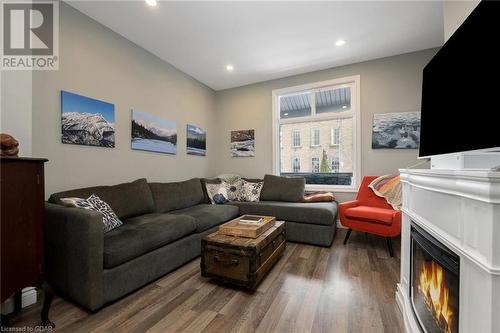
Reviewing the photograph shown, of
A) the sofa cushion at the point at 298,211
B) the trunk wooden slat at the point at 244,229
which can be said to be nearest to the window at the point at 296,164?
the sofa cushion at the point at 298,211

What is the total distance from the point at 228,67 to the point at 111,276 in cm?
333

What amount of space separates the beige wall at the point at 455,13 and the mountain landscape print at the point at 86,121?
3558mm

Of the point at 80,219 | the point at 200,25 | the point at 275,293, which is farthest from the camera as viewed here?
the point at 200,25

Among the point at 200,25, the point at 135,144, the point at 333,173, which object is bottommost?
the point at 333,173

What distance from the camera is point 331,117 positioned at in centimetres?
369

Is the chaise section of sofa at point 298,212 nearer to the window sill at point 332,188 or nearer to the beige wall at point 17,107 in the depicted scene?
the window sill at point 332,188

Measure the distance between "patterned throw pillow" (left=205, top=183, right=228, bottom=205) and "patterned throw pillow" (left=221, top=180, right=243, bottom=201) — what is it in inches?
3.9

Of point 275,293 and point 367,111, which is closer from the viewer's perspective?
point 275,293

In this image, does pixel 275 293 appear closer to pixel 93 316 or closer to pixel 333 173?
pixel 93 316

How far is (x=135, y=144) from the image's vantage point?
112 inches

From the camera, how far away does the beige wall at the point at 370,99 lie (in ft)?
10.3

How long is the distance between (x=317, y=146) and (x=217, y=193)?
80.4 inches

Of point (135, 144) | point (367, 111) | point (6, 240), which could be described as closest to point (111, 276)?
point (6, 240)

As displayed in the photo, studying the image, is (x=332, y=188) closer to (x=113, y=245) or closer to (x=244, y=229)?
(x=244, y=229)
